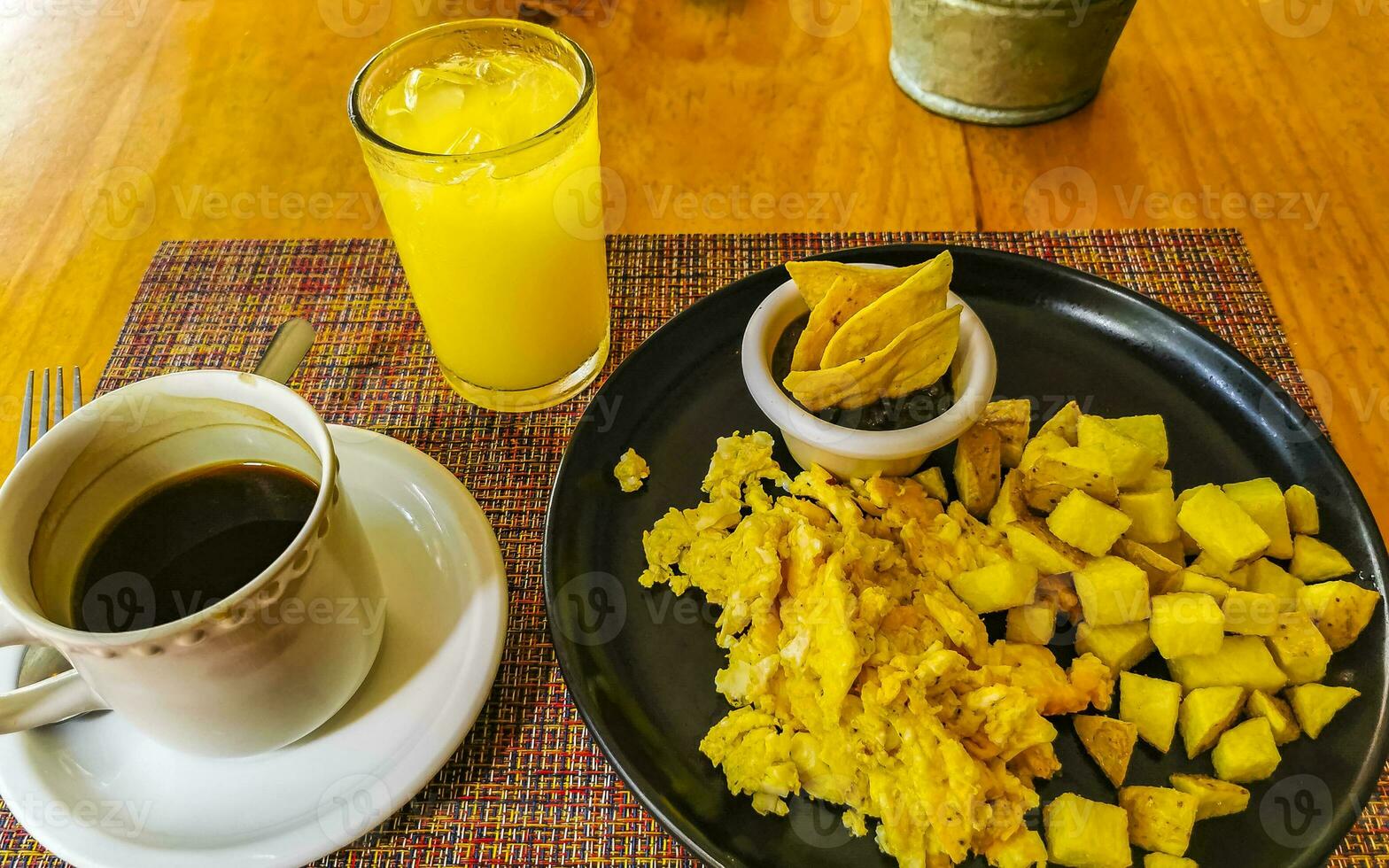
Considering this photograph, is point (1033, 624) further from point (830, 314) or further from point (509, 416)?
point (509, 416)

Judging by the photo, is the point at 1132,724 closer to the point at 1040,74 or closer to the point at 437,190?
the point at 437,190

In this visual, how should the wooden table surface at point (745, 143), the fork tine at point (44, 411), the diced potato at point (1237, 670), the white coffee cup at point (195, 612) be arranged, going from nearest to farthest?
1. the white coffee cup at point (195, 612)
2. the diced potato at point (1237, 670)
3. the fork tine at point (44, 411)
4. the wooden table surface at point (745, 143)

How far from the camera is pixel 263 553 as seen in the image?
78 cm

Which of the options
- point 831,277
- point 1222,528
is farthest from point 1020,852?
point 831,277

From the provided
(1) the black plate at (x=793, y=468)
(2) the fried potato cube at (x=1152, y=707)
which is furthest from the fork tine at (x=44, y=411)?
(2) the fried potato cube at (x=1152, y=707)

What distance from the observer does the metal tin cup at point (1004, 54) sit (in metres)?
1.44

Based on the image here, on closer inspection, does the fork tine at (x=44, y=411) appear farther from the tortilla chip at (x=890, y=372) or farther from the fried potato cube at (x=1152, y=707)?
the fried potato cube at (x=1152, y=707)

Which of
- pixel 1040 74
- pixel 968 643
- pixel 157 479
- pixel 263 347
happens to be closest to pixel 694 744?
pixel 968 643

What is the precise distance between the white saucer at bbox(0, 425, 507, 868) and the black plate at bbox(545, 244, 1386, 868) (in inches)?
4.0

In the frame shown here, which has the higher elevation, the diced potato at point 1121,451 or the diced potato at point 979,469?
the diced potato at point 1121,451

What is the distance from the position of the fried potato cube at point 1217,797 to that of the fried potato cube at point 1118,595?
0.52ft

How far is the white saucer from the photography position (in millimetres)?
765

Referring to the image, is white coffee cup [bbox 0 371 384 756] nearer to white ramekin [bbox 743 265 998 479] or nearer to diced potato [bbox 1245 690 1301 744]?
white ramekin [bbox 743 265 998 479]

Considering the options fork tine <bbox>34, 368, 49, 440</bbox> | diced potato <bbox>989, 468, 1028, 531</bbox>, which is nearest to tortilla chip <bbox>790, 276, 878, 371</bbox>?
diced potato <bbox>989, 468, 1028, 531</bbox>
